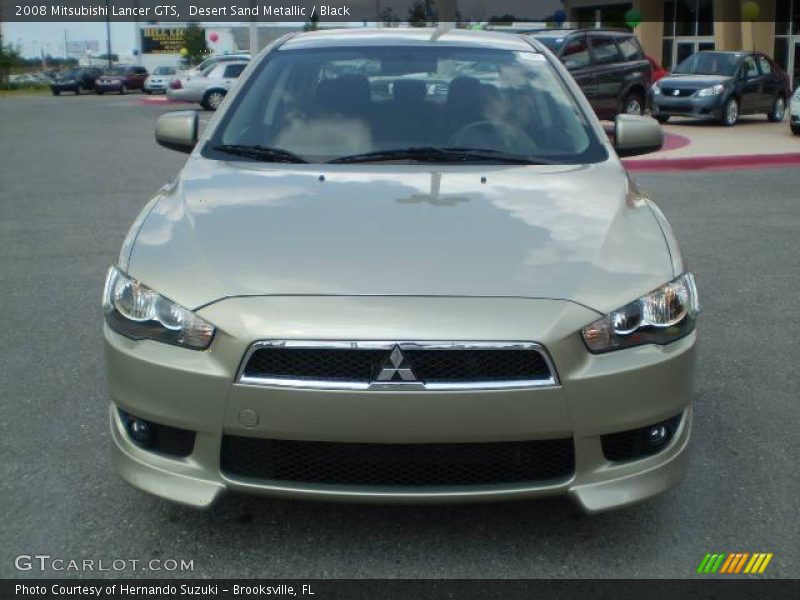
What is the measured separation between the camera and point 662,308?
2.98 meters

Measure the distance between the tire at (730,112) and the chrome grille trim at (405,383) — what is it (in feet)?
61.3

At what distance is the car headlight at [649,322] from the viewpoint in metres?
2.83

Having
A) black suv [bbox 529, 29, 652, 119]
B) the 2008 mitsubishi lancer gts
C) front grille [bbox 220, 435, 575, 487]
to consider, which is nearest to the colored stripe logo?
the 2008 mitsubishi lancer gts

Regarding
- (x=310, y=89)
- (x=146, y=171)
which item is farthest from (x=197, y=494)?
(x=146, y=171)

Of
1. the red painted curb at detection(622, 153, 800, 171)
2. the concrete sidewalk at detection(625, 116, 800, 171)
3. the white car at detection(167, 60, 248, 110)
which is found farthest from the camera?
the white car at detection(167, 60, 248, 110)

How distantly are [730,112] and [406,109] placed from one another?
57.7 ft

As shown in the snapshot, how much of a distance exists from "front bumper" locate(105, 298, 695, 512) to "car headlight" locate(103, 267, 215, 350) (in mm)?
33

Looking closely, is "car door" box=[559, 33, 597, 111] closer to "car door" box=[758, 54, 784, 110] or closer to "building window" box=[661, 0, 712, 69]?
"car door" box=[758, 54, 784, 110]

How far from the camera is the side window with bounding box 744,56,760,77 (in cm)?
2061

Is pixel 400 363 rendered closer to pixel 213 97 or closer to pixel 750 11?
pixel 213 97

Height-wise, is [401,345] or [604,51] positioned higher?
[604,51]

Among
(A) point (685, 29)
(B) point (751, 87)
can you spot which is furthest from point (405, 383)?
(A) point (685, 29)

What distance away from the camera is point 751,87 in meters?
20.6

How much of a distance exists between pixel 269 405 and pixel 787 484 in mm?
1994
